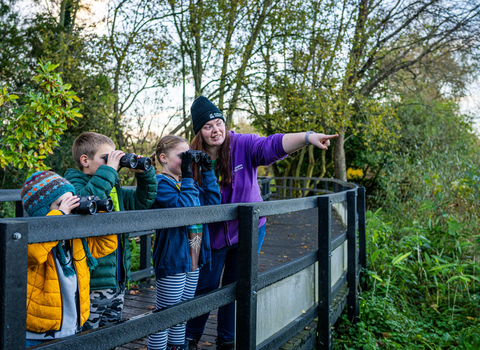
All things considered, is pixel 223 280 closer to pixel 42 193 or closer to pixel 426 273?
pixel 42 193

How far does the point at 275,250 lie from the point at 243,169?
5014mm

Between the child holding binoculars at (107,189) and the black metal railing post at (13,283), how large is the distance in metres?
0.92

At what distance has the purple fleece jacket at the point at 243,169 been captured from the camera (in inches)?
112

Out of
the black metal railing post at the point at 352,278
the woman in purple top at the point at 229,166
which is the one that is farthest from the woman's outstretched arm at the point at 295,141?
the black metal railing post at the point at 352,278

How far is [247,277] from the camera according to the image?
229cm

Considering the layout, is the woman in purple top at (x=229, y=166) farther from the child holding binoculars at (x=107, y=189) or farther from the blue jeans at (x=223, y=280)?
the child holding binoculars at (x=107, y=189)

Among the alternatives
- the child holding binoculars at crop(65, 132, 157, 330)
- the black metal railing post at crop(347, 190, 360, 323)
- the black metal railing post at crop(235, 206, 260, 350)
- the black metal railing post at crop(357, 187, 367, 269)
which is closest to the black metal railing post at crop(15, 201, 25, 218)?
the child holding binoculars at crop(65, 132, 157, 330)

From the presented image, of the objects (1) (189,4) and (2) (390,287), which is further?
(1) (189,4)

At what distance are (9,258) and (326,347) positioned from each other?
2957 millimetres

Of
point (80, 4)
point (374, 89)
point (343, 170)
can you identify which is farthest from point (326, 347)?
point (374, 89)

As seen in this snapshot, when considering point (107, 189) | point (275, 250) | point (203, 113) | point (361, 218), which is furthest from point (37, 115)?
point (275, 250)

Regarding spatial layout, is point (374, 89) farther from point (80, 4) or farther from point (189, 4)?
point (80, 4)

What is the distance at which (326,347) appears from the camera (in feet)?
11.5

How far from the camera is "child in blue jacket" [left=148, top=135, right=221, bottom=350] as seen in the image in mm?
2516
